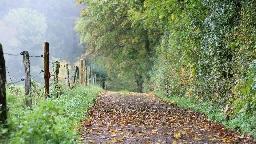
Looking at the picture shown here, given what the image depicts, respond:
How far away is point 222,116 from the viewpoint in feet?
29.4

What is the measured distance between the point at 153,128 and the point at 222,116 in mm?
2103

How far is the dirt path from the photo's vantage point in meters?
6.84

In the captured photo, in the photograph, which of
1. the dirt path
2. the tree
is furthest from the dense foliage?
the tree

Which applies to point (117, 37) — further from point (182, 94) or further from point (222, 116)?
point (222, 116)

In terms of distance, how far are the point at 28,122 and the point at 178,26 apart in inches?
408

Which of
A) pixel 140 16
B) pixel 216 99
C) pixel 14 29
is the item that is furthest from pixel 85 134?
pixel 14 29

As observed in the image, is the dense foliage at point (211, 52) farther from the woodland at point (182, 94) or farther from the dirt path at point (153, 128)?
the dirt path at point (153, 128)

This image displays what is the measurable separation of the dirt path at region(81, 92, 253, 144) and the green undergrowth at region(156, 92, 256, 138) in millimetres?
203

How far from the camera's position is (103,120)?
9.28 metres

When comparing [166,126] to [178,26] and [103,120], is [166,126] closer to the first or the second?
[103,120]

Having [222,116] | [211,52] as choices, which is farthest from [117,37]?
[222,116]

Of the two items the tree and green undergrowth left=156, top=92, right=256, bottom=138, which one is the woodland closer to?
green undergrowth left=156, top=92, right=256, bottom=138

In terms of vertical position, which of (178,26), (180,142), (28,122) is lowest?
(180,142)

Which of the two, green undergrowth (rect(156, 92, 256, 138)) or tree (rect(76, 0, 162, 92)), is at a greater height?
tree (rect(76, 0, 162, 92))
